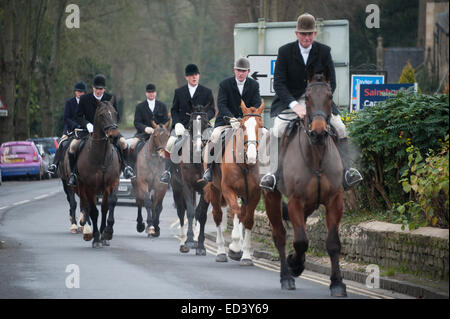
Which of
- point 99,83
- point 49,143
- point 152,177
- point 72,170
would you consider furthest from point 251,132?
point 49,143

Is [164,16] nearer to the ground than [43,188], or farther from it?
farther from it

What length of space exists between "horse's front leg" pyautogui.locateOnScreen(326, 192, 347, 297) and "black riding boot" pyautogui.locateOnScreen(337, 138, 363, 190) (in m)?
0.52

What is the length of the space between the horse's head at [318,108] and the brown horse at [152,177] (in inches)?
352

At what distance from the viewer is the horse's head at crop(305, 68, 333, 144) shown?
34.9 feet

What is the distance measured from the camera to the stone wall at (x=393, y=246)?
11164mm

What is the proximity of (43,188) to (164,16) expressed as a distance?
4849 cm

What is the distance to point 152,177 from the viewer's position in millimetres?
20797

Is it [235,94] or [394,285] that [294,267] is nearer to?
[394,285]

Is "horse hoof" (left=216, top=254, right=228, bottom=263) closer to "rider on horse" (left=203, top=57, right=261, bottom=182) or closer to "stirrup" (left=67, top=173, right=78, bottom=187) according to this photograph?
"rider on horse" (left=203, top=57, right=261, bottom=182)

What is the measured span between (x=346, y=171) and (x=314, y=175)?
2.73 feet

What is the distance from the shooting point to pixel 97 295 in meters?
10.6

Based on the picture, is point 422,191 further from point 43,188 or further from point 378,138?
point 43,188
